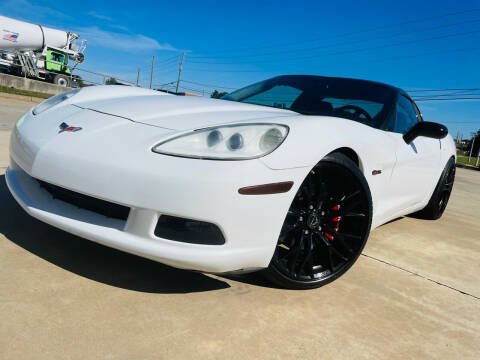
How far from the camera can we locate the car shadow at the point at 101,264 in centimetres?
183


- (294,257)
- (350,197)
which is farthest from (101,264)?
(350,197)

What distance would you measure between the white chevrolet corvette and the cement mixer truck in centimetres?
2189

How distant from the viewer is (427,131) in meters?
2.71

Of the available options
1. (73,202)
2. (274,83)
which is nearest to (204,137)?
→ (73,202)

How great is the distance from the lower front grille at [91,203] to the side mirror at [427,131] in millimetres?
2008

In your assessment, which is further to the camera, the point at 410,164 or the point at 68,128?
the point at 410,164

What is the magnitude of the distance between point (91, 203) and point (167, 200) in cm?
39

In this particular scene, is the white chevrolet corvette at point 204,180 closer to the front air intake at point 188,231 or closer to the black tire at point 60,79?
the front air intake at point 188,231

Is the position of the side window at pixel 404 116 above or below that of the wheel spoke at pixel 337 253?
above

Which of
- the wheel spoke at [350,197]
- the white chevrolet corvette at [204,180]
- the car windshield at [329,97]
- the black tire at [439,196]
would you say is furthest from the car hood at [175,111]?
the black tire at [439,196]

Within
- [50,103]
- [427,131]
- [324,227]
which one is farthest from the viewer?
Result: [427,131]

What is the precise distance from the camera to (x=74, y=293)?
5.42ft

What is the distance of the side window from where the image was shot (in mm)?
2912

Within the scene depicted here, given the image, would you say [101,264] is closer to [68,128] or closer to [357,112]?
[68,128]
